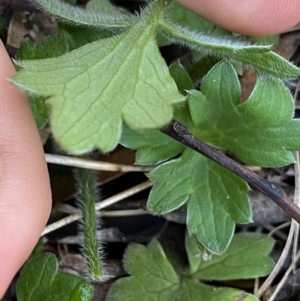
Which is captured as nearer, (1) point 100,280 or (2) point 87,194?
(1) point 100,280

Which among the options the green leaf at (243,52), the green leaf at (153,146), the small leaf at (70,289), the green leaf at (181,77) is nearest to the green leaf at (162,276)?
the small leaf at (70,289)

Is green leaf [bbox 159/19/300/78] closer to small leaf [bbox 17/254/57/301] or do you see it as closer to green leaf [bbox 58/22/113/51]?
green leaf [bbox 58/22/113/51]

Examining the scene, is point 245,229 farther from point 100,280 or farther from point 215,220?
point 100,280

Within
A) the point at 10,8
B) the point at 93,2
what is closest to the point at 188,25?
the point at 93,2

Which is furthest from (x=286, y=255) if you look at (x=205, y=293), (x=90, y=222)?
(x=90, y=222)

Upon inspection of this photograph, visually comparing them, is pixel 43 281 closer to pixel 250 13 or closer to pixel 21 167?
pixel 21 167

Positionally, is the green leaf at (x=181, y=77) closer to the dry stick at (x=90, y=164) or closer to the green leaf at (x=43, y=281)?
the dry stick at (x=90, y=164)

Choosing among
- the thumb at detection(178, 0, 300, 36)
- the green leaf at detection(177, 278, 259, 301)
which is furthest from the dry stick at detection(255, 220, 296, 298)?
the thumb at detection(178, 0, 300, 36)
